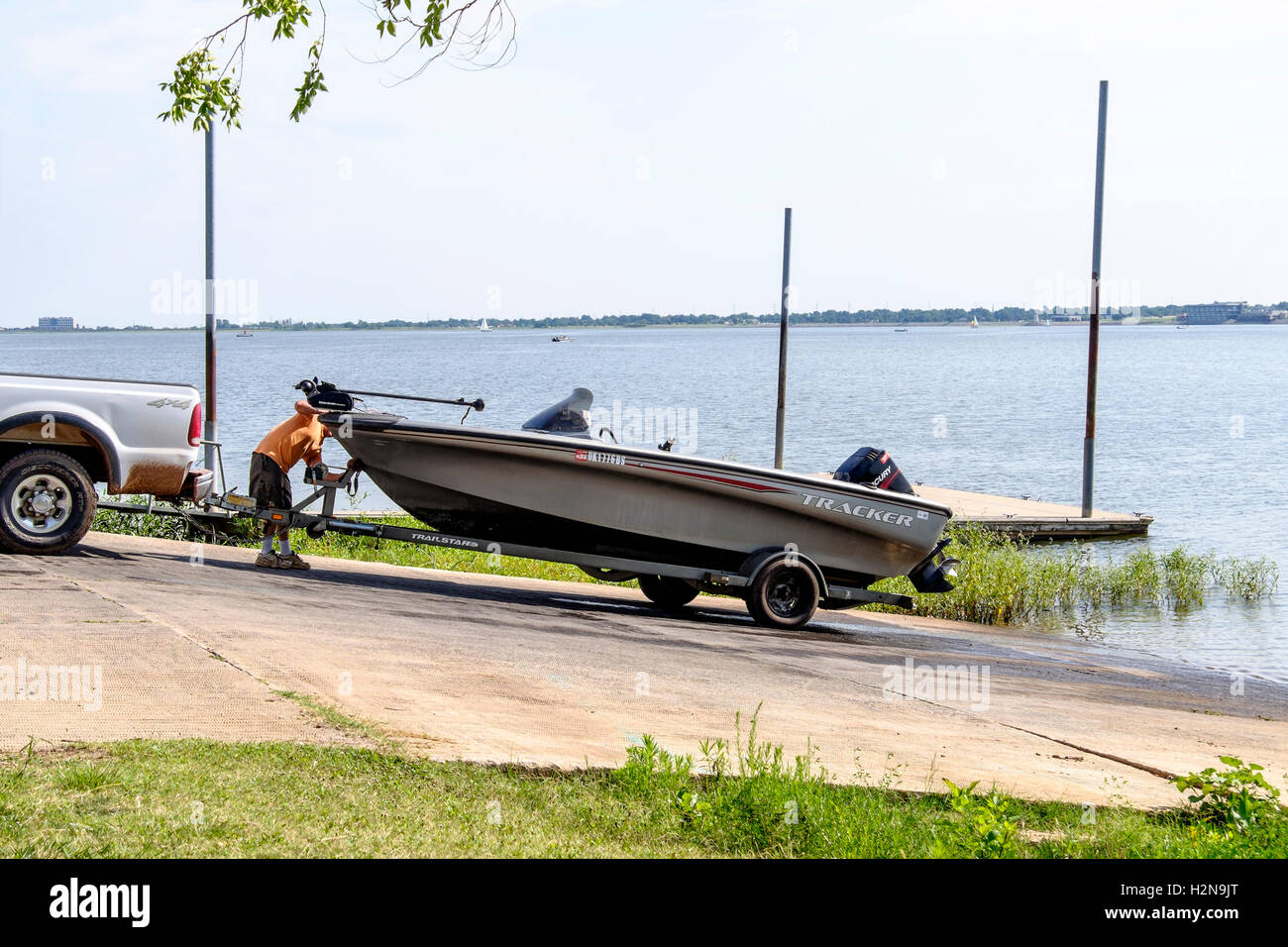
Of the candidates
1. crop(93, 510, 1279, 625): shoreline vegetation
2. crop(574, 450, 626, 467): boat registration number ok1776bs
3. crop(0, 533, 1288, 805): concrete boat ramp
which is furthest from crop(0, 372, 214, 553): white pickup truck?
crop(93, 510, 1279, 625): shoreline vegetation

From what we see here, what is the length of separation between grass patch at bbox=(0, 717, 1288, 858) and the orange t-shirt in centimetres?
575

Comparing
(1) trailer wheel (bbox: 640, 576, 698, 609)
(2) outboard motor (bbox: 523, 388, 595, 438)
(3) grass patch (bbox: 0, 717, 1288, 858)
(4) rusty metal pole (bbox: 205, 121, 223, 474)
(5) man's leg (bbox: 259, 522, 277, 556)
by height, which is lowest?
(1) trailer wheel (bbox: 640, 576, 698, 609)

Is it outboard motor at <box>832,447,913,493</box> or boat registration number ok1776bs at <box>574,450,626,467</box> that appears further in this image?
outboard motor at <box>832,447,913,493</box>

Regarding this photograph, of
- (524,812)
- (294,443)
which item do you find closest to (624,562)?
(294,443)

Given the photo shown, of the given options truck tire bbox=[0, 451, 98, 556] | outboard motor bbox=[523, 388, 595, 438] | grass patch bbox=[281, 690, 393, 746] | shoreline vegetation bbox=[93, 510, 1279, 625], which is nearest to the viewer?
grass patch bbox=[281, 690, 393, 746]

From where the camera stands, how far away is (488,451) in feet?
Answer: 35.7

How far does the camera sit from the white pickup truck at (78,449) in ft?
34.6

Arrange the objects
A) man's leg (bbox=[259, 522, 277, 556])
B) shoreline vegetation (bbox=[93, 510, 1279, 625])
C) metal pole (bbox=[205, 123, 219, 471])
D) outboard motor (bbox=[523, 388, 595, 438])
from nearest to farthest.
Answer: outboard motor (bbox=[523, 388, 595, 438]) < man's leg (bbox=[259, 522, 277, 556]) < shoreline vegetation (bbox=[93, 510, 1279, 625]) < metal pole (bbox=[205, 123, 219, 471])

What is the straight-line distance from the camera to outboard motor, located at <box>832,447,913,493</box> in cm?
1202

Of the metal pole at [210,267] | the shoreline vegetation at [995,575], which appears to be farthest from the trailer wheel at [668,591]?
the metal pole at [210,267]

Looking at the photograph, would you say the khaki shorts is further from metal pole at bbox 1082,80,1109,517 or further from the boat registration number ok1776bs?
metal pole at bbox 1082,80,1109,517

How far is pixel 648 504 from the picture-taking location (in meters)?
11.2

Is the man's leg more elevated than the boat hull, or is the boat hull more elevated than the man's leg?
the boat hull
